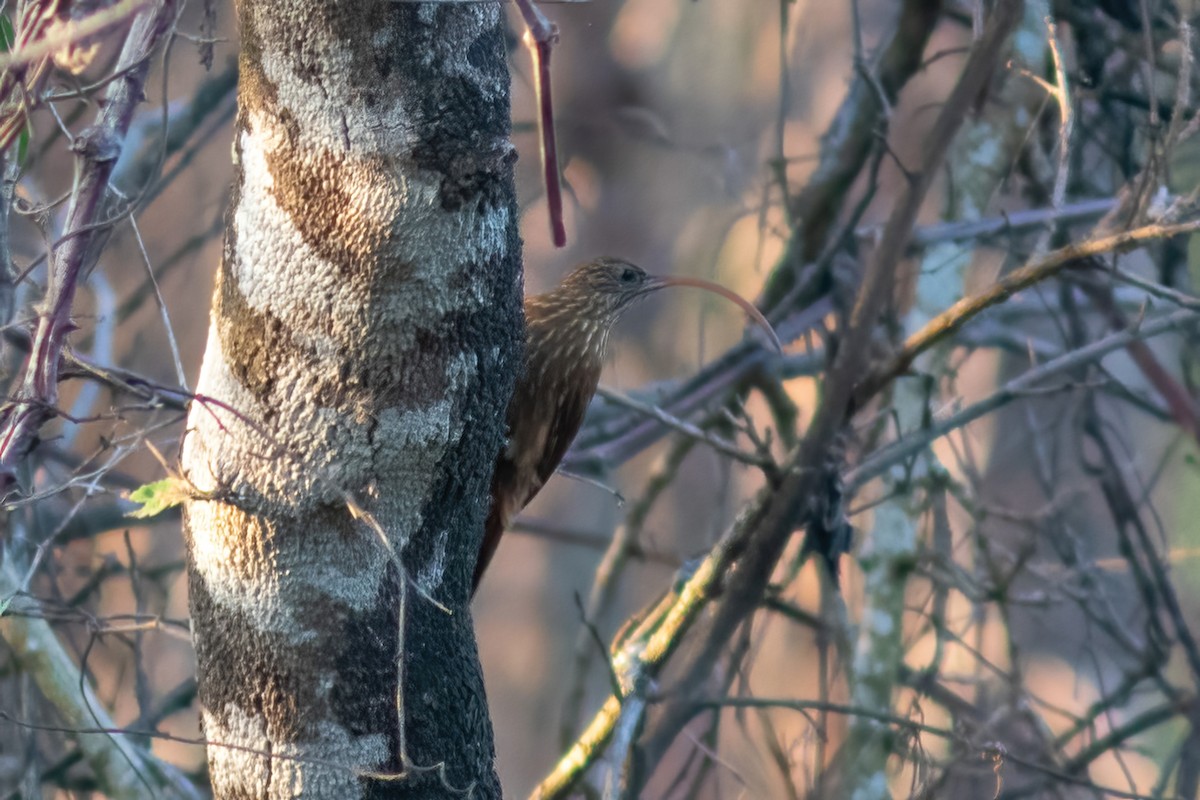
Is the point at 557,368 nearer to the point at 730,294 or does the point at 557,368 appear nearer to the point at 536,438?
the point at 536,438

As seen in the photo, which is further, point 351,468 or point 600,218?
point 600,218

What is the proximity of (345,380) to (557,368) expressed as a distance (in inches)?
35.8

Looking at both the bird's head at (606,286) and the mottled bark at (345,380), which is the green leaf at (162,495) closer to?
the mottled bark at (345,380)

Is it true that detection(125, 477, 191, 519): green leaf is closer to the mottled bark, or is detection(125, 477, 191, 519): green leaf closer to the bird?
the mottled bark

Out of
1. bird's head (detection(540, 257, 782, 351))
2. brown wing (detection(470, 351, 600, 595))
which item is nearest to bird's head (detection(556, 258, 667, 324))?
bird's head (detection(540, 257, 782, 351))

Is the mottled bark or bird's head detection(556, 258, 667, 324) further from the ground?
bird's head detection(556, 258, 667, 324)

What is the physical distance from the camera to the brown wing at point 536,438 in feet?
5.74

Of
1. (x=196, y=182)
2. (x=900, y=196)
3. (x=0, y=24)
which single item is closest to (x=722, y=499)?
(x=900, y=196)

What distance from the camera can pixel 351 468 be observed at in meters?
1.00

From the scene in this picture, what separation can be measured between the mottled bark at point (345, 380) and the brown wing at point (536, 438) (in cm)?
66

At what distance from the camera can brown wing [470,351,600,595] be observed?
1.75 meters

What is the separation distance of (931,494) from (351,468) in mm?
2062

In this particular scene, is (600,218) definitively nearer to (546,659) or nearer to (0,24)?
(546,659)

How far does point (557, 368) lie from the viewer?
6.19 ft
